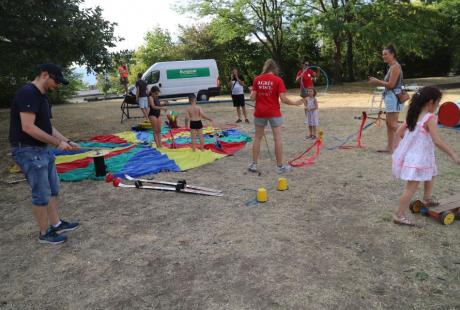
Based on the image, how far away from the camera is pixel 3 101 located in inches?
966

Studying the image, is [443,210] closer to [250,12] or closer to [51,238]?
[51,238]

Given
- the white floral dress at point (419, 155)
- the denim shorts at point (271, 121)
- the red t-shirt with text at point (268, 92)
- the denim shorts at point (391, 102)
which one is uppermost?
the red t-shirt with text at point (268, 92)

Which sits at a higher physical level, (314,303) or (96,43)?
(96,43)

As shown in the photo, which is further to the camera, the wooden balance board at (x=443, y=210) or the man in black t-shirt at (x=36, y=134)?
the wooden balance board at (x=443, y=210)

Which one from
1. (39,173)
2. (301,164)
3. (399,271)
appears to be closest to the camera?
(399,271)

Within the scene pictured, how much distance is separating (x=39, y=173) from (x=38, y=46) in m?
7.20

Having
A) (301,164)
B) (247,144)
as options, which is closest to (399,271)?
(301,164)

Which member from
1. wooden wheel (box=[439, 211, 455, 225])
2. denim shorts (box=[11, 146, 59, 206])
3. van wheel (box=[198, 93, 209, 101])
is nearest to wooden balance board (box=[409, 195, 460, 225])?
wooden wheel (box=[439, 211, 455, 225])

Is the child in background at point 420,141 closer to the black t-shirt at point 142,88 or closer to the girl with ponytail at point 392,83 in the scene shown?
the girl with ponytail at point 392,83

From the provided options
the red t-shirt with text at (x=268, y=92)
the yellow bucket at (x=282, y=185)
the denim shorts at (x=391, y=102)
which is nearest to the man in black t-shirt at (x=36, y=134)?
the yellow bucket at (x=282, y=185)

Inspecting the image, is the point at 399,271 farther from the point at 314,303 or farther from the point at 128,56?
the point at 128,56

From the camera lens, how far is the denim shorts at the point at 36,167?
3801mm

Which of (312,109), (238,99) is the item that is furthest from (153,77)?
(312,109)

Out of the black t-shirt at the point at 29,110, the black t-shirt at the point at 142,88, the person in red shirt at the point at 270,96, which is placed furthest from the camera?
the black t-shirt at the point at 142,88
